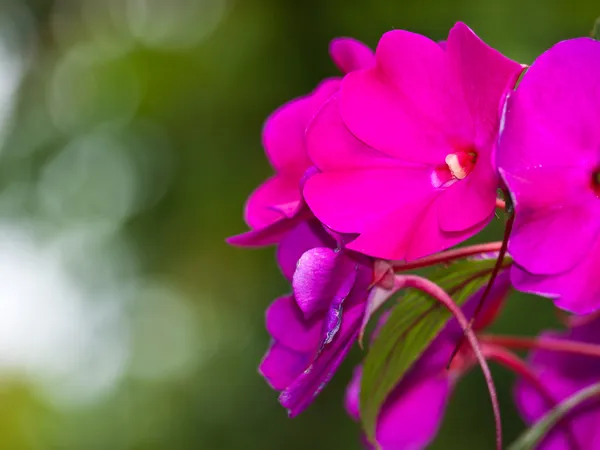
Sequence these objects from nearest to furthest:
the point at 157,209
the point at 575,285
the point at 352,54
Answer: the point at 575,285 < the point at 352,54 < the point at 157,209

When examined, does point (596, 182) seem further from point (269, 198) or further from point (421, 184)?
point (269, 198)

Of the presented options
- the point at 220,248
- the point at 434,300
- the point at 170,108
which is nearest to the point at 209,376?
the point at 220,248

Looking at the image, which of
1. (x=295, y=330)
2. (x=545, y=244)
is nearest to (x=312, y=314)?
(x=295, y=330)

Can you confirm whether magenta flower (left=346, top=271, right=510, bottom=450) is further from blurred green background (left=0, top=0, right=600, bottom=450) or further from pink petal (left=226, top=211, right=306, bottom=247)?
blurred green background (left=0, top=0, right=600, bottom=450)

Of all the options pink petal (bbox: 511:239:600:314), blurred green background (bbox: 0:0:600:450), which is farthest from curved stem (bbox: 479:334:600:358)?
blurred green background (bbox: 0:0:600:450)

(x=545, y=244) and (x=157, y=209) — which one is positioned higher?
(x=545, y=244)

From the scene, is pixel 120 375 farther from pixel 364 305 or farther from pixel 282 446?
pixel 364 305
